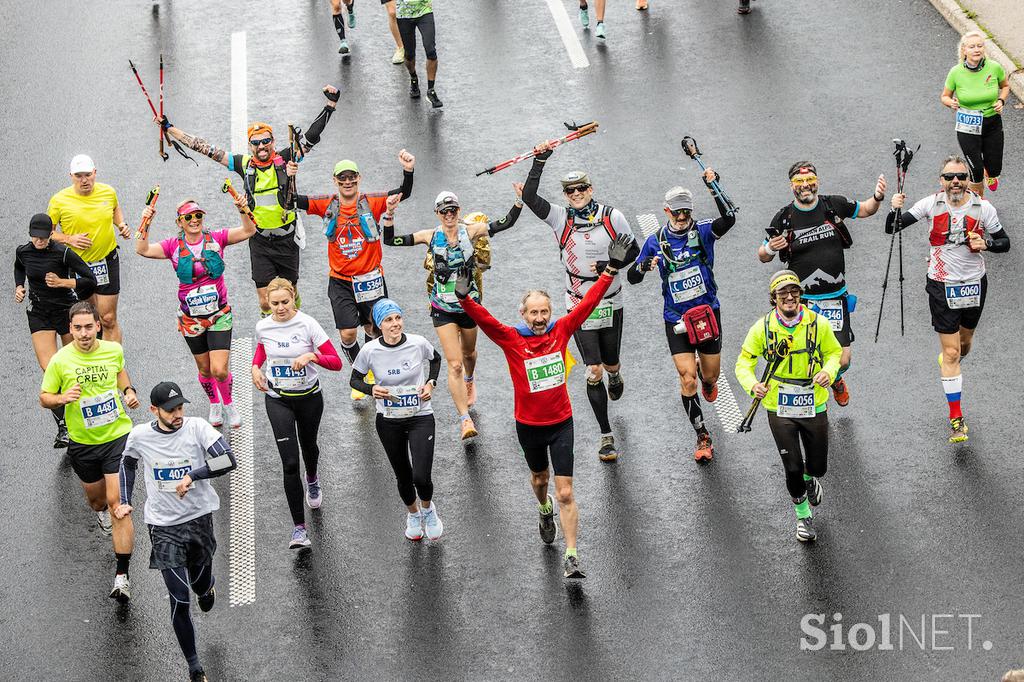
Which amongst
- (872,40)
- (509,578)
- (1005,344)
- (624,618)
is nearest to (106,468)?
(509,578)

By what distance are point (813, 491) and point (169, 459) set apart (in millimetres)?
5200

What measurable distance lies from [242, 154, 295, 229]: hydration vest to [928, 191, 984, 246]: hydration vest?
6136 mm

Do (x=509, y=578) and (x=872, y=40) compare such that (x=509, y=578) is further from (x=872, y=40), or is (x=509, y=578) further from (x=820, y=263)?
(x=872, y=40)

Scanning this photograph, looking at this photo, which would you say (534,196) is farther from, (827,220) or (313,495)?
(313,495)

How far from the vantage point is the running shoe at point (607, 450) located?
42.1ft

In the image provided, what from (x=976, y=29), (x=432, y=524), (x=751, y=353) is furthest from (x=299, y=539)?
(x=976, y=29)

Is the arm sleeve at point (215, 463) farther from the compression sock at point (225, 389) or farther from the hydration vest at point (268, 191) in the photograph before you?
the hydration vest at point (268, 191)

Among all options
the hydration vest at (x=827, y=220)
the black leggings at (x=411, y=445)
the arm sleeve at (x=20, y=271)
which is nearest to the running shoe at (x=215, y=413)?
the arm sleeve at (x=20, y=271)

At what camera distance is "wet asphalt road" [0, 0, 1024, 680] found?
10.9 metres

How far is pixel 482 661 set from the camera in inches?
420

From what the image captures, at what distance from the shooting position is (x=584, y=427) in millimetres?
13383

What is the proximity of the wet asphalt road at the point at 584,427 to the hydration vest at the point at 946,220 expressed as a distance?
160cm

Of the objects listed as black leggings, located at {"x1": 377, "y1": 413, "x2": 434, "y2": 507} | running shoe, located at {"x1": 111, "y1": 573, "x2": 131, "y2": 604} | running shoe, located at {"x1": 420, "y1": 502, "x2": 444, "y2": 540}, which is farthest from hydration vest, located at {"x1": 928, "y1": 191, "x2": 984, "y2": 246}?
running shoe, located at {"x1": 111, "y1": 573, "x2": 131, "y2": 604}

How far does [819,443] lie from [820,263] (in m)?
1.90
